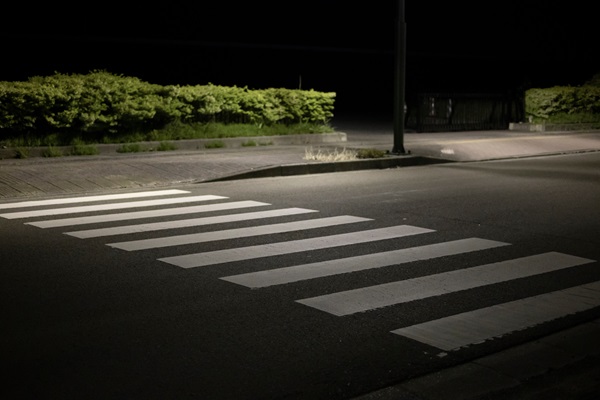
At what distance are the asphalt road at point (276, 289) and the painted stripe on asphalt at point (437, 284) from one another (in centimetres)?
3

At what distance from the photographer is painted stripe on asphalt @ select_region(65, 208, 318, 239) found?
33.4ft

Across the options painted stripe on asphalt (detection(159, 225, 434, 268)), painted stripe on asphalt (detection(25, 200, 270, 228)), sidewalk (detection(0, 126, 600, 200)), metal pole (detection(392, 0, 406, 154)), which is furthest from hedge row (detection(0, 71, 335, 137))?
painted stripe on asphalt (detection(159, 225, 434, 268))

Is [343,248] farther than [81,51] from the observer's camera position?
No

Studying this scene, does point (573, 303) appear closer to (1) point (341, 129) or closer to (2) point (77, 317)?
(2) point (77, 317)

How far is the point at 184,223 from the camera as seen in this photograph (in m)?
10.9

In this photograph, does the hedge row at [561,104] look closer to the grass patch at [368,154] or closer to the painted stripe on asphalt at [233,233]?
the grass patch at [368,154]

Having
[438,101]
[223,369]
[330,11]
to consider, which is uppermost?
[330,11]

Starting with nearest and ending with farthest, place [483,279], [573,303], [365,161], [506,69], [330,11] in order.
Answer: [573,303] < [483,279] < [365,161] < [330,11] < [506,69]

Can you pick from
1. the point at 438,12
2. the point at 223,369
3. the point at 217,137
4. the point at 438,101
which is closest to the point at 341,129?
the point at 438,101

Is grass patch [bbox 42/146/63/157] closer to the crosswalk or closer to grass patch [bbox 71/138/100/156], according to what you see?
grass patch [bbox 71/138/100/156]

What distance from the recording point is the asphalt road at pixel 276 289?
18.0ft

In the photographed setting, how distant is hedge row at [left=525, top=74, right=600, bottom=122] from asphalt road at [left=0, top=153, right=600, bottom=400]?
55.2ft

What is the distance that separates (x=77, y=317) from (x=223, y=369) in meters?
1.72

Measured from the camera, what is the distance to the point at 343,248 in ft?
30.6
